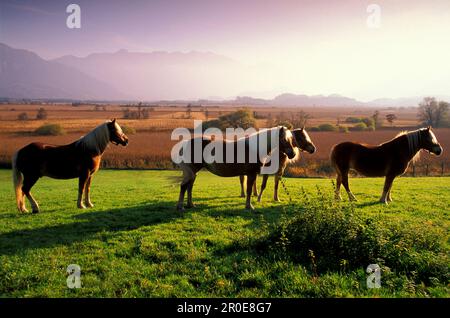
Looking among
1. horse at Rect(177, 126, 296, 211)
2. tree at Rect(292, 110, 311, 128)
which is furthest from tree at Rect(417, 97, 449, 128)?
horse at Rect(177, 126, 296, 211)

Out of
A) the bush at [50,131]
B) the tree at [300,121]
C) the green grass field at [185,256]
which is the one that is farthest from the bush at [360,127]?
the green grass field at [185,256]

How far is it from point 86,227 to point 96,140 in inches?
111

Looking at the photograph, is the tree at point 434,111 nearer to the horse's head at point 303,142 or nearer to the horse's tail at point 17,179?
the horse's head at point 303,142

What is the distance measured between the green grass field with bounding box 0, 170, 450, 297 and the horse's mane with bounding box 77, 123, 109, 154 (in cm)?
197

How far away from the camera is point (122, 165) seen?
91.2ft

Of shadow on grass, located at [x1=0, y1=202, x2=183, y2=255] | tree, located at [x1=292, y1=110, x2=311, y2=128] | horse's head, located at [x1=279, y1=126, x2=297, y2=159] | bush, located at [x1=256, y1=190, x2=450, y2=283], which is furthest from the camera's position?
tree, located at [x1=292, y1=110, x2=311, y2=128]

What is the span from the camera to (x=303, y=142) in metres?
10.6

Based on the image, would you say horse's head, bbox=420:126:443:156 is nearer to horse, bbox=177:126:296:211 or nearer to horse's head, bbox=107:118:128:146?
horse, bbox=177:126:296:211

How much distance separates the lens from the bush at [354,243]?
17.3 ft

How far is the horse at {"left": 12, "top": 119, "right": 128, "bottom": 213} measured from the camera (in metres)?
8.77

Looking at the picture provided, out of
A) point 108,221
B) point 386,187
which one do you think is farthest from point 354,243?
point 108,221

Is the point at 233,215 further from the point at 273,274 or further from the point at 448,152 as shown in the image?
the point at 448,152
